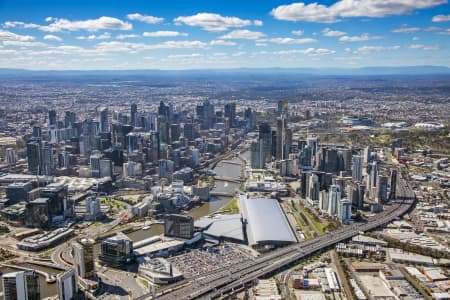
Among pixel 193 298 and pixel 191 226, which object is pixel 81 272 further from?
pixel 191 226

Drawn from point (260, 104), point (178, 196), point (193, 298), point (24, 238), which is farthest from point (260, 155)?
point (260, 104)

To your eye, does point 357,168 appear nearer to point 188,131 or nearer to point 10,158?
point 188,131

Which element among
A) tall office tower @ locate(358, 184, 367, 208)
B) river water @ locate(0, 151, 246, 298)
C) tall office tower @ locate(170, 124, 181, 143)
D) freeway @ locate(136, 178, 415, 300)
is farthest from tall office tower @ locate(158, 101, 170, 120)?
freeway @ locate(136, 178, 415, 300)

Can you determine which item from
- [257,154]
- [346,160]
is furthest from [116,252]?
[346,160]

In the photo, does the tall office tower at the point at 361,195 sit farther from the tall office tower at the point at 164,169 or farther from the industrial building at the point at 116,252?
the industrial building at the point at 116,252

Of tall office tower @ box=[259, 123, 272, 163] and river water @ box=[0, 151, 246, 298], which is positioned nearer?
river water @ box=[0, 151, 246, 298]

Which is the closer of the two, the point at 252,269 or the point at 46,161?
the point at 252,269

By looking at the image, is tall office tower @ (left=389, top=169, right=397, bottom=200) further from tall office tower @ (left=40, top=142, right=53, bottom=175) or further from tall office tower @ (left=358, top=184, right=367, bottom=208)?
tall office tower @ (left=40, top=142, right=53, bottom=175)
